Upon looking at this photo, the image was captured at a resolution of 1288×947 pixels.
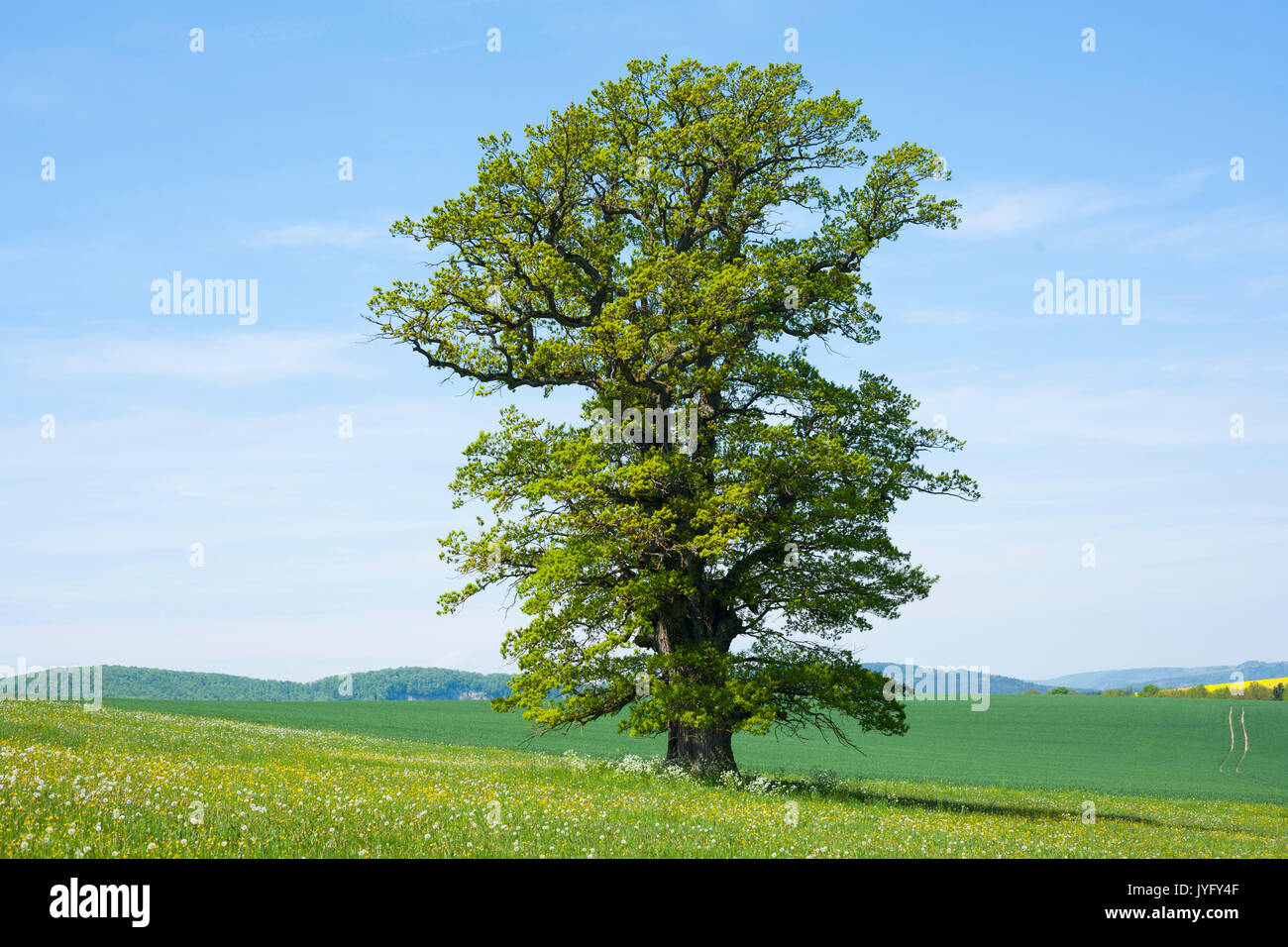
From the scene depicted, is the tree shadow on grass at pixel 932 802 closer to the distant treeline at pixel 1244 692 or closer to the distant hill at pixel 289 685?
the distant treeline at pixel 1244 692

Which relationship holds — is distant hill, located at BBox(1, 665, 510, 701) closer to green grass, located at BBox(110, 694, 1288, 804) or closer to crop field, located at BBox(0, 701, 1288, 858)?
green grass, located at BBox(110, 694, 1288, 804)

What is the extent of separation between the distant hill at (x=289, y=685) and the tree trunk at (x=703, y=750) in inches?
5445

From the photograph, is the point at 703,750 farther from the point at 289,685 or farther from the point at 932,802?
the point at 289,685

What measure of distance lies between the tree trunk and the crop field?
2.58ft

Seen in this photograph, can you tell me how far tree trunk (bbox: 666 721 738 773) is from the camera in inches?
955

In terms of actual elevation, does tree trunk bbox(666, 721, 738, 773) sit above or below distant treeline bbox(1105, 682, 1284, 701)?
above

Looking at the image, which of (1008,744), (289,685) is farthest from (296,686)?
(1008,744)

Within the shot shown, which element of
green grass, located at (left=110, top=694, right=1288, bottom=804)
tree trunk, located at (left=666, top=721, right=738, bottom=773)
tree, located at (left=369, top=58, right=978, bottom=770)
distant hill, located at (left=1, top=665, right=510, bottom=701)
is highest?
tree, located at (left=369, top=58, right=978, bottom=770)

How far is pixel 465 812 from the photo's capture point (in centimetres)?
1475

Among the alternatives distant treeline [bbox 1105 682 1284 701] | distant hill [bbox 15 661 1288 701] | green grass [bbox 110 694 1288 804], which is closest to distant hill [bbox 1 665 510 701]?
distant hill [bbox 15 661 1288 701]

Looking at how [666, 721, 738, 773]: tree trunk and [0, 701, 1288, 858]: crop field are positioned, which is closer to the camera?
[0, 701, 1288, 858]: crop field

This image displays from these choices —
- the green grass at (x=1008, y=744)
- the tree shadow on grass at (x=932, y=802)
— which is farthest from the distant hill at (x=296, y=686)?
the tree shadow on grass at (x=932, y=802)

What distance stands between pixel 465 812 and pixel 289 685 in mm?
188551
